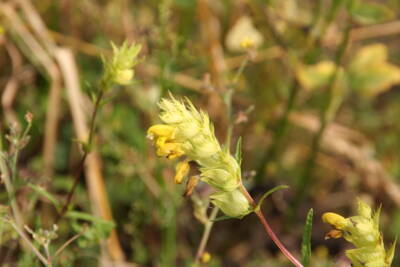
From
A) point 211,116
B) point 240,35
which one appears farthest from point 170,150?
point 211,116

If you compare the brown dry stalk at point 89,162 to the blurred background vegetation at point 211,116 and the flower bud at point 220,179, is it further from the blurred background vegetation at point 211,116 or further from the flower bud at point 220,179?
the flower bud at point 220,179

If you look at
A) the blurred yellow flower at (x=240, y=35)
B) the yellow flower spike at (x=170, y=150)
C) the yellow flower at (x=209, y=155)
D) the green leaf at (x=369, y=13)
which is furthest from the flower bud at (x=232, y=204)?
the blurred yellow flower at (x=240, y=35)

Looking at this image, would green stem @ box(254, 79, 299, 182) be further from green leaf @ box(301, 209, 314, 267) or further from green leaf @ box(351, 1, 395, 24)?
green leaf @ box(301, 209, 314, 267)

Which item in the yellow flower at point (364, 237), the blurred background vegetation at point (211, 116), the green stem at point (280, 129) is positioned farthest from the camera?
the green stem at point (280, 129)

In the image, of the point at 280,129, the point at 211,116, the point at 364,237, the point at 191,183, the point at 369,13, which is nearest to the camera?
the point at 364,237

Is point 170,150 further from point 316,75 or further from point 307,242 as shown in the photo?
point 316,75

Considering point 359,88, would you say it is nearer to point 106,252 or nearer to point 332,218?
point 106,252

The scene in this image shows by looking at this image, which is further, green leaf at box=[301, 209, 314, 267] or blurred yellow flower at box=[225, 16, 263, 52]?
blurred yellow flower at box=[225, 16, 263, 52]

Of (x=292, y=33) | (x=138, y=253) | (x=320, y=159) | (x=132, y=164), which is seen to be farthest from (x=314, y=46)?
(x=138, y=253)

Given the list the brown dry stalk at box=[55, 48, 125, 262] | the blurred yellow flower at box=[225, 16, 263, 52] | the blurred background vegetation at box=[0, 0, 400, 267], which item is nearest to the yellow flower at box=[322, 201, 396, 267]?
the blurred background vegetation at box=[0, 0, 400, 267]
